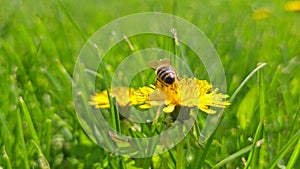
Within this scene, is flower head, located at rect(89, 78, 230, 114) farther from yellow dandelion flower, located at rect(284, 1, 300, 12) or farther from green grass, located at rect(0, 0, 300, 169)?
yellow dandelion flower, located at rect(284, 1, 300, 12)

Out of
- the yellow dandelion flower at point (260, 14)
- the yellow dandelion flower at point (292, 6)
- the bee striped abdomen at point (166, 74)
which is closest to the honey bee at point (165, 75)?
the bee striped abdomen at point (166, 74)

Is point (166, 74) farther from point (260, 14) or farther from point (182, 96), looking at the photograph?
point (260, 14)

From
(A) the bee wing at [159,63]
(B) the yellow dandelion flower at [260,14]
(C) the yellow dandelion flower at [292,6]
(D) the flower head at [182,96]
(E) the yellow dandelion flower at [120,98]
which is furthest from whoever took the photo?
(C) the yellow dandelion flower at [292,6]

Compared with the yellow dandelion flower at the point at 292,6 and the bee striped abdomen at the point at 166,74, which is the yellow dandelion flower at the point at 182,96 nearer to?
the bee striped abdomen at the point at 166,74

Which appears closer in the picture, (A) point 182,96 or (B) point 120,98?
(A) point 182,96

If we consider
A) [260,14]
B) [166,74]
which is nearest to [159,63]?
[166,74]

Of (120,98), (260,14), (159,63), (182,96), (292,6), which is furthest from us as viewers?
(292,6)

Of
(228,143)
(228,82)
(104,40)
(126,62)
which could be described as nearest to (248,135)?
(228,143)
